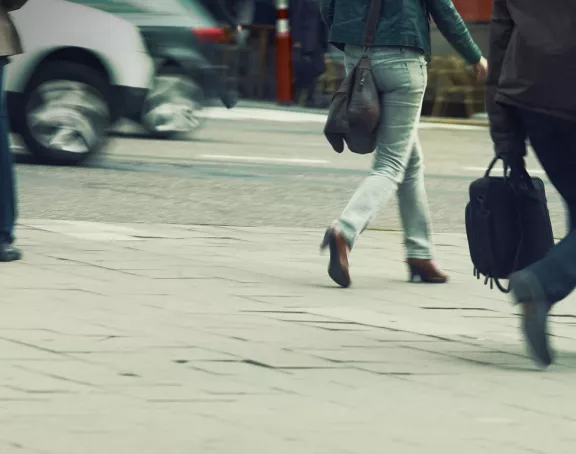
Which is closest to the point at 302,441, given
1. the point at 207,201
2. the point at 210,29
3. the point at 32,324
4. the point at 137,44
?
the point at 32,324

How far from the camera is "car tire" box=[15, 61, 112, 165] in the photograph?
1294 centimetres

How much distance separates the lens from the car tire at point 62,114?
42.4 feet

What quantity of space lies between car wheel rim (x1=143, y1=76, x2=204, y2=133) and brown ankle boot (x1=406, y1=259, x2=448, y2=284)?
7348mm

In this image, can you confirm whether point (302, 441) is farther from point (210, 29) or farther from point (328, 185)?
point (210, 29)

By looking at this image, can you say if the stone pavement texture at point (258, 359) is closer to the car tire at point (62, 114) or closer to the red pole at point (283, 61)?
the car tire at point (62, 114)

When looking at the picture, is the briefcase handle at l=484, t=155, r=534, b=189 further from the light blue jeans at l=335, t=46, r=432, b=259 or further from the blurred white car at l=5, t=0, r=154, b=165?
the blurred white car at l=5, t=0, r=154, b=165

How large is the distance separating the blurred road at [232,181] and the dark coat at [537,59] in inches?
171

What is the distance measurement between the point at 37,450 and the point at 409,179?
12.3ft

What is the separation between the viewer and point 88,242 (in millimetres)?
8523

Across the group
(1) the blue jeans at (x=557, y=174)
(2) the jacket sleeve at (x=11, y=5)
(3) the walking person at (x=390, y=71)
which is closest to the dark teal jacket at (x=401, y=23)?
(3) the walking person at (x=390, y=71)

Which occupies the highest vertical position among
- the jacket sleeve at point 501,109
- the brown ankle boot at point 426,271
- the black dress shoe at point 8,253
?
the jacket sleeve at point 501,109

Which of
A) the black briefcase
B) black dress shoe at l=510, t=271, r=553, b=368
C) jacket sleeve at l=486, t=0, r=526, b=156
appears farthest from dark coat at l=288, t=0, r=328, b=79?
black dress shoe at l=510, t=271, r=553, b=368

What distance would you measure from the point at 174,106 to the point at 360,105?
8427 mm

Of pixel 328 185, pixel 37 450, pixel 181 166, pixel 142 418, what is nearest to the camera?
pixel 37 450
